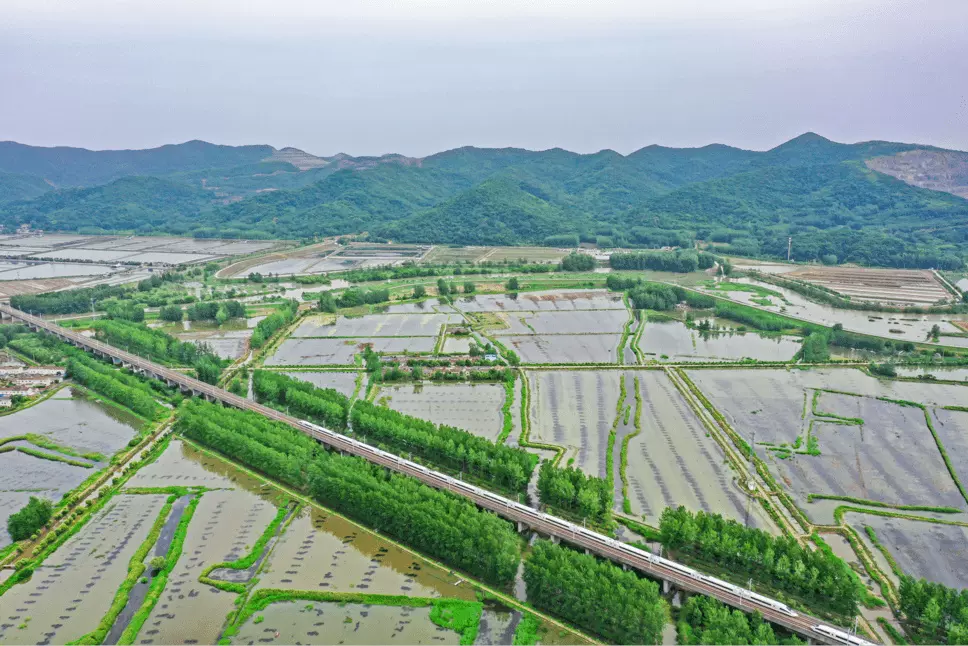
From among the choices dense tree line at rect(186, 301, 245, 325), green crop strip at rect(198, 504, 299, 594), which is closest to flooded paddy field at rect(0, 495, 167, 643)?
green crop strip at rect(198, 504, 299, 594)

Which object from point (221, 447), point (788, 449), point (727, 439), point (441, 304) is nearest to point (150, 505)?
point (221, 447)

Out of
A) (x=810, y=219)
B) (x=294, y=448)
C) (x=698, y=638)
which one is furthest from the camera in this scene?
(x=810, y=219)

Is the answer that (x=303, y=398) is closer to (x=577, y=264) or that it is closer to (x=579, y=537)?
(x=579, y=537)

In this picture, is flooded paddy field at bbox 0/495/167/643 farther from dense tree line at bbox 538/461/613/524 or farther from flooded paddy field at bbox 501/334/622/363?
flooded paddy field at bbox 501/334/622/363

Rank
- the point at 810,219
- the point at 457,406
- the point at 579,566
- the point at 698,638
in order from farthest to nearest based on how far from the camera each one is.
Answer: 1. the point at 810,219
2. the point at 457,406
3. the point at 579,566
4. the point at 698,638

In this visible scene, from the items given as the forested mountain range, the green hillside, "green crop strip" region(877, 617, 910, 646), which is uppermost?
the green hillside

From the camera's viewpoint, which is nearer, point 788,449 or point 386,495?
point 386,495

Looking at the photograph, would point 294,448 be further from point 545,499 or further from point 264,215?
point 264,215
